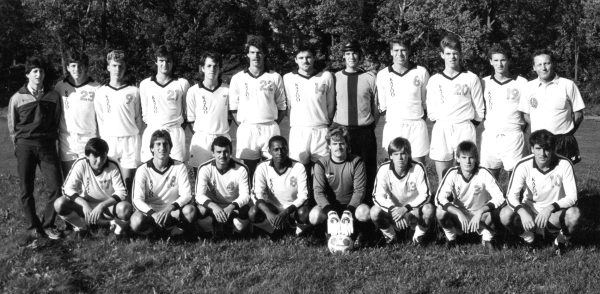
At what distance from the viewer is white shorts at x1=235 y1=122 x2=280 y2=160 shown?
24.0ft

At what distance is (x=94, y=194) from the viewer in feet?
22.7

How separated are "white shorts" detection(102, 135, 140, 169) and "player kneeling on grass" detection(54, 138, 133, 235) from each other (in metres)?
0.50

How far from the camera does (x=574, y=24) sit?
129ft

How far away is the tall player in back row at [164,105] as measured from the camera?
7375mm

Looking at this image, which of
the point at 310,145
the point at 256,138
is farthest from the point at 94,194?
the point at 310,145

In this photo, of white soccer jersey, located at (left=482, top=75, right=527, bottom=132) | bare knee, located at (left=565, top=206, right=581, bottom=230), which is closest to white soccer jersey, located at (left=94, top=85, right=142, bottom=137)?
white soccer jersey, located at (left=482, top=75, right=527, bottom=132)

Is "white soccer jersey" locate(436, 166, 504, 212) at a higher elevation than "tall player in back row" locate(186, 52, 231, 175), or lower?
lower

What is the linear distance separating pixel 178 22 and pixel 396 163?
120ft

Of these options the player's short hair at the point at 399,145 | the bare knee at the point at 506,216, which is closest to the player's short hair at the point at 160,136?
the player's short hair at the point at 399,145

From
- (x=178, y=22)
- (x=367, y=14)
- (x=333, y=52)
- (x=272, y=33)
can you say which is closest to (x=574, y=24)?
(x=367, y=14)

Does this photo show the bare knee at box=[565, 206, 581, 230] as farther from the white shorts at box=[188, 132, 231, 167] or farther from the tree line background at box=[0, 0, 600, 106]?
the tree line background at box=[0, 0, 600, 106]

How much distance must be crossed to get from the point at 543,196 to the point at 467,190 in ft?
2.40

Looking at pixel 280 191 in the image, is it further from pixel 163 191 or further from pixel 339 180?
pixel 163 191

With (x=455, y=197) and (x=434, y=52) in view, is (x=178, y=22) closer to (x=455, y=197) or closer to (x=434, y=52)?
(x=434, y=52)
